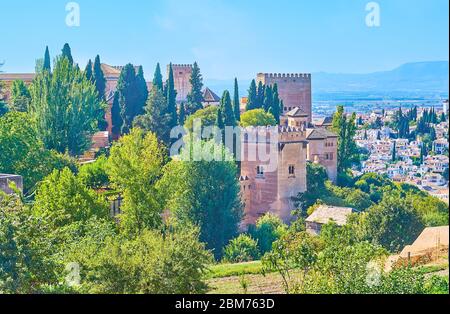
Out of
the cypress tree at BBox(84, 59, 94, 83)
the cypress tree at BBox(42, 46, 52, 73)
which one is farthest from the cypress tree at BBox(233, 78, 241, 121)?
the cypress tree at BBox(42, 46, 52, 73)

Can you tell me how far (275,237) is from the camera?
16109 millimetres

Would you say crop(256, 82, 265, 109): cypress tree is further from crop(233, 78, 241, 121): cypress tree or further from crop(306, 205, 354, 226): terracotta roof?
crop(306, 205, 354, 226): terracotta roof

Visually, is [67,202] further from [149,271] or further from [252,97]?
[252,97]

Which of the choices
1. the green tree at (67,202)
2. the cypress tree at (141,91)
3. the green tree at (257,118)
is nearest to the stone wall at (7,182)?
the green tree at (67,202)

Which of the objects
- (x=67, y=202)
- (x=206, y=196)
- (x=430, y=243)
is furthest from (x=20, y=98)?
(x=430, y=243)

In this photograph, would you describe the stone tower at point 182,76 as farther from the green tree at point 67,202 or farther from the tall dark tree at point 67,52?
the green tree at point 67,202

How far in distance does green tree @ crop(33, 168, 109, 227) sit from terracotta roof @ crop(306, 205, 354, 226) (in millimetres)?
4865

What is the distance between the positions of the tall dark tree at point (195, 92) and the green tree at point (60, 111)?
534 centimetres

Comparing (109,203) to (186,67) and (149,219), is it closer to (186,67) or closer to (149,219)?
(149,219)

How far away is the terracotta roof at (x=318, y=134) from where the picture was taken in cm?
2220

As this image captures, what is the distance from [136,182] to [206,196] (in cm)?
152
